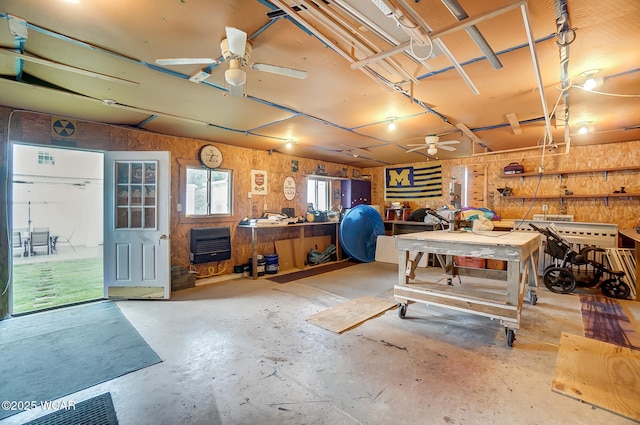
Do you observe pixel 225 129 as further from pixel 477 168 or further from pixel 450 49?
pixel 477 168

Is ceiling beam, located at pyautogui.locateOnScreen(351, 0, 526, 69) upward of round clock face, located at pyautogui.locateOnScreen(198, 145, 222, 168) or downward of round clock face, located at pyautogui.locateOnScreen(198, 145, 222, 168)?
upward

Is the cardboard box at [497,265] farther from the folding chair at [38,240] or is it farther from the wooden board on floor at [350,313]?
the folding chair at [38,240]

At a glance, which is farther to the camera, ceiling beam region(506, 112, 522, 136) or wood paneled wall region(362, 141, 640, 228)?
wood paneled wall region(362, 141, 640, 228)

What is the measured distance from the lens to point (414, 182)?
7.32 m

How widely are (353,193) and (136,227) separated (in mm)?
4933

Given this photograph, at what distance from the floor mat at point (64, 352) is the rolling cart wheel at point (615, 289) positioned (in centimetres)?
571

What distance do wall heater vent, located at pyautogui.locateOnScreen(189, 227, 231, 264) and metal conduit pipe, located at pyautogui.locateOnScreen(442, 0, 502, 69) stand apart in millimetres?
4482

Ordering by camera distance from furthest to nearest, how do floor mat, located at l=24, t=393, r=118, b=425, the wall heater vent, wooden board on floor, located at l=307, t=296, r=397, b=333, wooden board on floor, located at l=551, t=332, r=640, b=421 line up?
the wall heater vent → wooden board on floor, located at l=307, t=296, r=397, b=333 → wooden board on floor, located at l=551, t=332, r=640, b=421 → floor mat, located at l=24, t=393, r=118, b=425

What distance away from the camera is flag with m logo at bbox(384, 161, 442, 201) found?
22.8 ft

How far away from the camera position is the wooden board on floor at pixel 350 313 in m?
3.06

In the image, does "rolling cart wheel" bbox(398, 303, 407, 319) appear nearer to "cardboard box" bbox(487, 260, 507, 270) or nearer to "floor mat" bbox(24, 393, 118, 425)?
"floor mat" bbox(24, 393, 118, 425)

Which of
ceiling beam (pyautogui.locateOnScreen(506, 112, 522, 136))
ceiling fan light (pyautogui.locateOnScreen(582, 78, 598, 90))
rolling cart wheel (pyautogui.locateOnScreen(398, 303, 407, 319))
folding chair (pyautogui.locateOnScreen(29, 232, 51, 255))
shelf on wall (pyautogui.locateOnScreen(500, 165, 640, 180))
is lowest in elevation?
rolling cart wheel (pyautogui.locateOnScreen(398, 303, 407, 319))

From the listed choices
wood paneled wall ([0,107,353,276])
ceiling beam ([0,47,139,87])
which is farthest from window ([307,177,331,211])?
ceiling beam ([0,47,139,87])

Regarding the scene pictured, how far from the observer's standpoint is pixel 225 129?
437 centimetres
